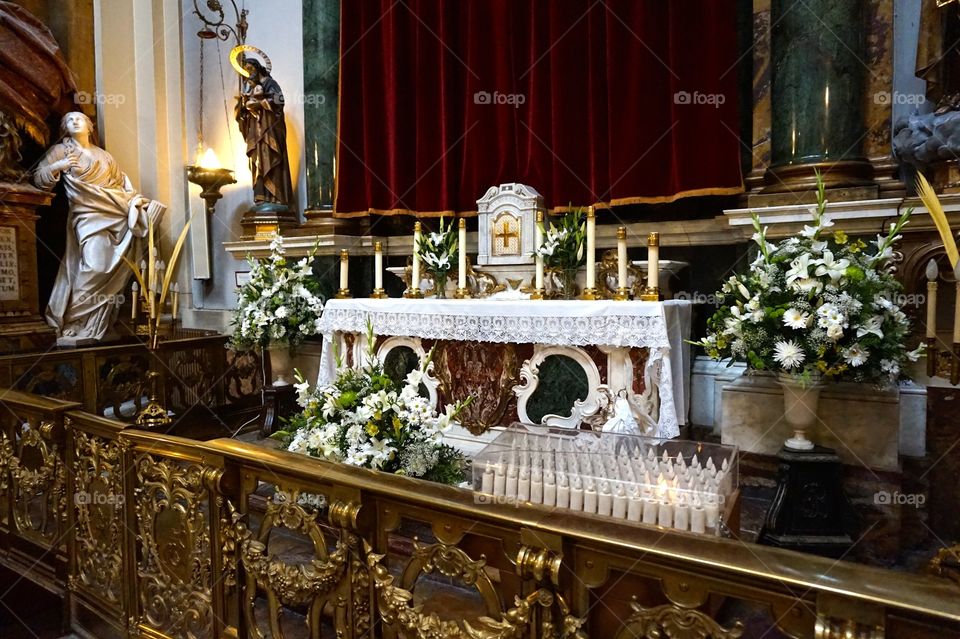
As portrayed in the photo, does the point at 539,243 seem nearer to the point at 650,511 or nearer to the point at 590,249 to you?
the point at 590,249

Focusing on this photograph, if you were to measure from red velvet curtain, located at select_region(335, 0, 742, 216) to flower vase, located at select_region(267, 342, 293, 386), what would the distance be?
1.58 meters

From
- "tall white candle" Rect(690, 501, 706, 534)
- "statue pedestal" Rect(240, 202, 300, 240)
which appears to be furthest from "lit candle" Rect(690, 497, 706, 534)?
"statue pedestal" Rect(240, 202, 300, 240)

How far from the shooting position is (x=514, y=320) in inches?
167

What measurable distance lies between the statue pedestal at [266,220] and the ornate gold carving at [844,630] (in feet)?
20.1

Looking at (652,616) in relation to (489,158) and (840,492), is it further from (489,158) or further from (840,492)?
(489,158)

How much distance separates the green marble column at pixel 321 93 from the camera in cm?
635

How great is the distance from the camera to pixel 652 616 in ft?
4.40

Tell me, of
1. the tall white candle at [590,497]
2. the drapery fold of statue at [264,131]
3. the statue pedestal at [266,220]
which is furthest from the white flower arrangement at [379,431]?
the drapery fold of statue at [264,131]

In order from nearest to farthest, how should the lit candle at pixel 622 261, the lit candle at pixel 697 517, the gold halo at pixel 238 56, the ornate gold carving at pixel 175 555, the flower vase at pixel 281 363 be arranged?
the lit candle at pixel 697 517
the ornate gold carving at pixel 175 555
the lit candle at pixel 622 261
the flower vase at pixel 281 363
the gold halo at pixel 238 56

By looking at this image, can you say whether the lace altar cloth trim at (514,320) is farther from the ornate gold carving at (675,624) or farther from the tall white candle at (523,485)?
the ornate gold carving at (675,624)

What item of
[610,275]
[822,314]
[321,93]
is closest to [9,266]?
[321,93]

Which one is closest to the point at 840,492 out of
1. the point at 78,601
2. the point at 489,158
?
the point at 78,601

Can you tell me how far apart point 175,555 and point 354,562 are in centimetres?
97

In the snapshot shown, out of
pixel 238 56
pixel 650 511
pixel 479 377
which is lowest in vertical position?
pixel 650 511
